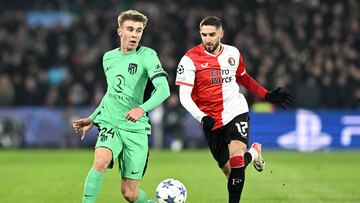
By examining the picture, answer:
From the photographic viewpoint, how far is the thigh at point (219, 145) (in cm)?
909

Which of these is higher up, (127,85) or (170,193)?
(127,85)

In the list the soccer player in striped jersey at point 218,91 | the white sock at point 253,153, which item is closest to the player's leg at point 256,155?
the white sock at point 253,153

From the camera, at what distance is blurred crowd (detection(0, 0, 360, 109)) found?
22109 millimetres

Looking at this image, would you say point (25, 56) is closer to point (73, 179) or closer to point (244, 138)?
point (73, 179)

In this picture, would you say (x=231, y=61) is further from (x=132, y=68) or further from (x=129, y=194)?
(x=129, y=194)

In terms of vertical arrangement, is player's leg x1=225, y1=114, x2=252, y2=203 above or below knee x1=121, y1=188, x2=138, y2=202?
above

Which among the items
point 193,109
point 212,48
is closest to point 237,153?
point 193,109

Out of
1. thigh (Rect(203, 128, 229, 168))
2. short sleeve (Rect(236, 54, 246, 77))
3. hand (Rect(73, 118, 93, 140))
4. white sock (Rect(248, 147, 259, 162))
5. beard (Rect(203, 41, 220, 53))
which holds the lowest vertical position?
white sock (Rect(248, 147, 259, 162))

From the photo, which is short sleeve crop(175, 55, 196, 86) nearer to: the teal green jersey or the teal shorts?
the teal green jersey

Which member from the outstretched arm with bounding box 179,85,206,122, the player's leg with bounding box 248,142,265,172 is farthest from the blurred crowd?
the outstretched arm with bounding box 179,85,206,122

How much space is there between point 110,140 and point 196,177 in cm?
634

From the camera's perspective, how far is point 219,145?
9133mm

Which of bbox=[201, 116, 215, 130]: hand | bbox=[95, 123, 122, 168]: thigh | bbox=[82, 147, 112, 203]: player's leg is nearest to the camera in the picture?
bbox=[82, 147, 112, 203]: player's leg

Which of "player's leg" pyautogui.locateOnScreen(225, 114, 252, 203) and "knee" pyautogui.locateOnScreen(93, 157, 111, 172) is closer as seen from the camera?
"knee" pyautogui.locateOnScreen(93, 157, 111, 172)
